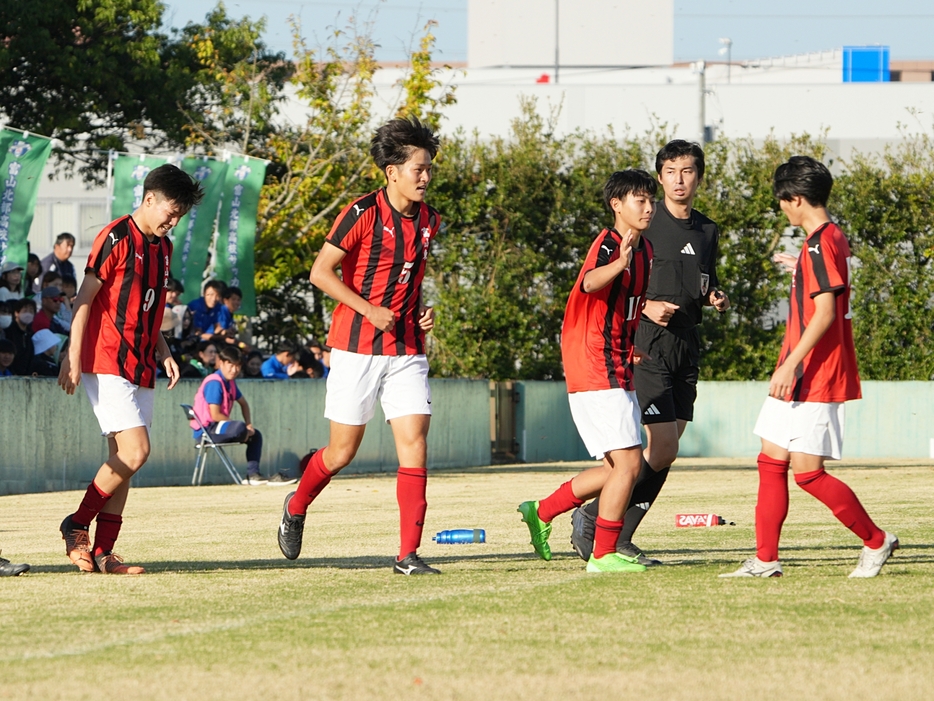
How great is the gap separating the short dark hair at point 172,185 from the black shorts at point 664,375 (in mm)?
2522

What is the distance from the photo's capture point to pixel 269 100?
95.0ft

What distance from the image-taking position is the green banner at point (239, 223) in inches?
889

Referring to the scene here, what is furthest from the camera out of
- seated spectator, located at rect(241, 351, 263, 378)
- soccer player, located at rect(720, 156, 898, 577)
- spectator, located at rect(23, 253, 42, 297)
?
seated spectator, located at rect(241, 351, 263, 378)

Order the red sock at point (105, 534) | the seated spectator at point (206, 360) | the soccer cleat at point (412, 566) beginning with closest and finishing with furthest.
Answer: the soccer cleat at point (412, 566) → the red sock at point (105, 534) → the seated spectator at point (206, 360)

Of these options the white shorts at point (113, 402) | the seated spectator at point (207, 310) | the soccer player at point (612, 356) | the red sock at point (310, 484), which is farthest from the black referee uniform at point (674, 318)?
the seated spectator at point (207, 310)

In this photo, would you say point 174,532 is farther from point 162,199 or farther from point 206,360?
point 206,360

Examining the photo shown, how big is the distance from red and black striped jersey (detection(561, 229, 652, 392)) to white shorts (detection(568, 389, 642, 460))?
0.05m

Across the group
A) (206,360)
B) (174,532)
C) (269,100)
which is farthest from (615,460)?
(269,100)

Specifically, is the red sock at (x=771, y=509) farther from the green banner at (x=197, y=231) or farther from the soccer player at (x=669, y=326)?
the green banner at (x=197, y=231)

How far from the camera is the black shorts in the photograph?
7781mm

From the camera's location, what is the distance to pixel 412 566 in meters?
7.08

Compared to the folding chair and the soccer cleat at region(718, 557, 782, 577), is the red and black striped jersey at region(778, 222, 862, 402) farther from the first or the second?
the folding chair

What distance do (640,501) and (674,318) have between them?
40.0 inches

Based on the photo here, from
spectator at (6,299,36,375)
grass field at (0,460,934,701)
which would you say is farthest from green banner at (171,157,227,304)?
grass field at (0,460,934,701)
